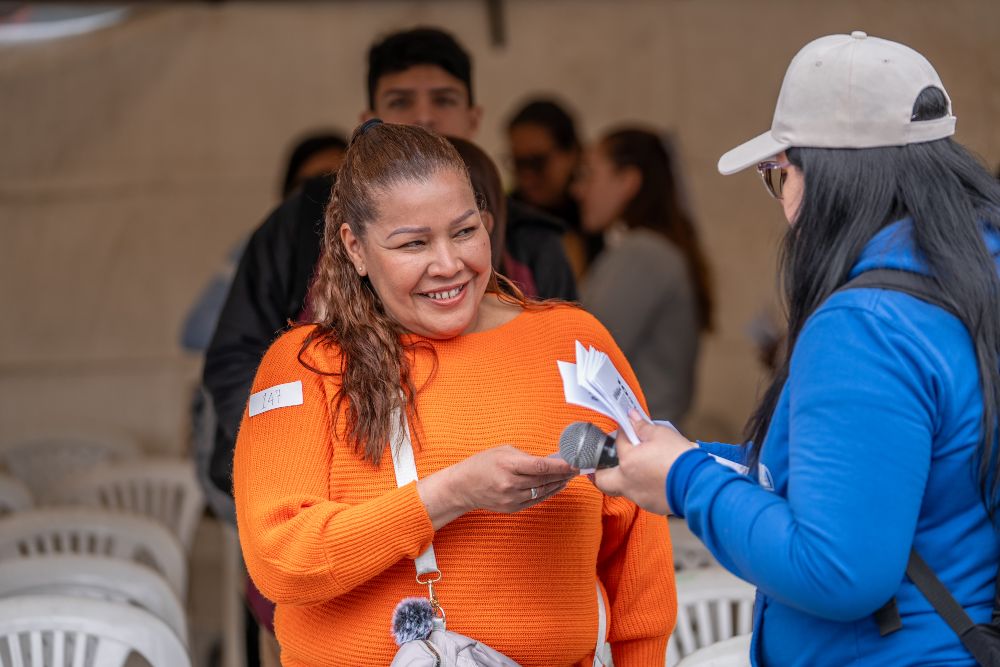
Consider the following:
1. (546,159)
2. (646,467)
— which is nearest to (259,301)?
(646,467)

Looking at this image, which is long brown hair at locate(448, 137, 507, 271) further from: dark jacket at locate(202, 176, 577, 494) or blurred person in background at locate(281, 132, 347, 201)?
blurred person in background at locate(281, 132, 347, 201)

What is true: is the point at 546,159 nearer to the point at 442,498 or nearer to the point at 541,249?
the point at 541,249

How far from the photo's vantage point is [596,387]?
1471 mm

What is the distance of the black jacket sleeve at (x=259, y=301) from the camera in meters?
2.49

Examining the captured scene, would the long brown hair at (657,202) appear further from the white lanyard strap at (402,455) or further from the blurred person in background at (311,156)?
the white lanyard strap at (402,455)

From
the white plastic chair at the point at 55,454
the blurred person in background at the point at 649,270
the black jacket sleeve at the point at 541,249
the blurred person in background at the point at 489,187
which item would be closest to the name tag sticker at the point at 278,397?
the blurred person in background at the point at 489,187

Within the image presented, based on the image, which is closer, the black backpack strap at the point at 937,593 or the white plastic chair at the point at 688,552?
the black backpack strap at the point at 937,593

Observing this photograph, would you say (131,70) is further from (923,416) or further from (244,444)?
(923,416)

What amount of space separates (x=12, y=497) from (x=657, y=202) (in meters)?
2.42

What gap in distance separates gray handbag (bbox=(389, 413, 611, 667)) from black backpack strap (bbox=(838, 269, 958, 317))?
702 mm

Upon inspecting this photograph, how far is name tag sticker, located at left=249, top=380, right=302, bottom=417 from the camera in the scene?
178 centimetres

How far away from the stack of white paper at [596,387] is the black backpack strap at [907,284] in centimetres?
31

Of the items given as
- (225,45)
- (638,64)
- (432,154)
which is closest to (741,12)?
(638,64)

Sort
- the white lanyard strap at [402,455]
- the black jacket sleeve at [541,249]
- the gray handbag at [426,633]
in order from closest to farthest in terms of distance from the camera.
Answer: the gray handbag at [426,633]
the white lanyard strap at [402,455]
the black jacket sleeve at [541,249]
